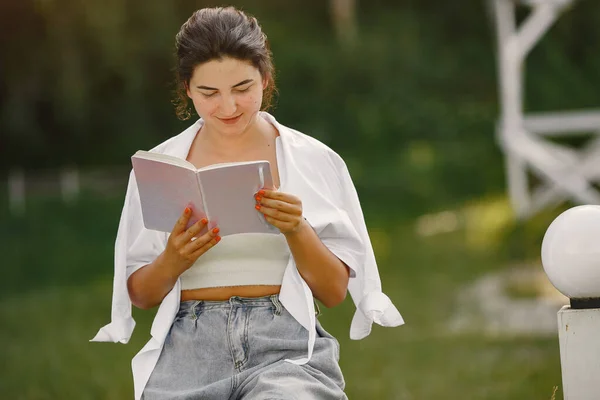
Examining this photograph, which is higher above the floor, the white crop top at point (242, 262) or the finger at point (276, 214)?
the finger at point (276, 214)

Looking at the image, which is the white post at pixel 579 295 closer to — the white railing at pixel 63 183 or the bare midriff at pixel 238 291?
the bare midriff at pixel 238 291

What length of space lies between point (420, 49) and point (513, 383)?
653 inches

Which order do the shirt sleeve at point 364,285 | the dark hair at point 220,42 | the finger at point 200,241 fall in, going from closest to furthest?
the finger at point 200,241
the dark hair at point 220,42
the shirt sleeve at point 364,285

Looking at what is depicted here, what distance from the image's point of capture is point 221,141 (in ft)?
10.2

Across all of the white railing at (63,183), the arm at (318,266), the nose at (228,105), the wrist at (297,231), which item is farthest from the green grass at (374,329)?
the nose at (228,105)


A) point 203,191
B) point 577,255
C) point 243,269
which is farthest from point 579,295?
point 203,191

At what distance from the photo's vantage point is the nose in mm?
2926

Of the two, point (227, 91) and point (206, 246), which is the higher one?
point (227, 91)

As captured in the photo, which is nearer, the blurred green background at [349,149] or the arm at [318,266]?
the arm at [318,266]

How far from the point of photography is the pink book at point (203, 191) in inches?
108

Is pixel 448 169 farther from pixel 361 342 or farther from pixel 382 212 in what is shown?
pixel 361 342

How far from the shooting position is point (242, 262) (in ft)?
9.86

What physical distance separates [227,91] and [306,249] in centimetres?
45

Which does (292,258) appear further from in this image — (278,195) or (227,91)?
(227,91)
